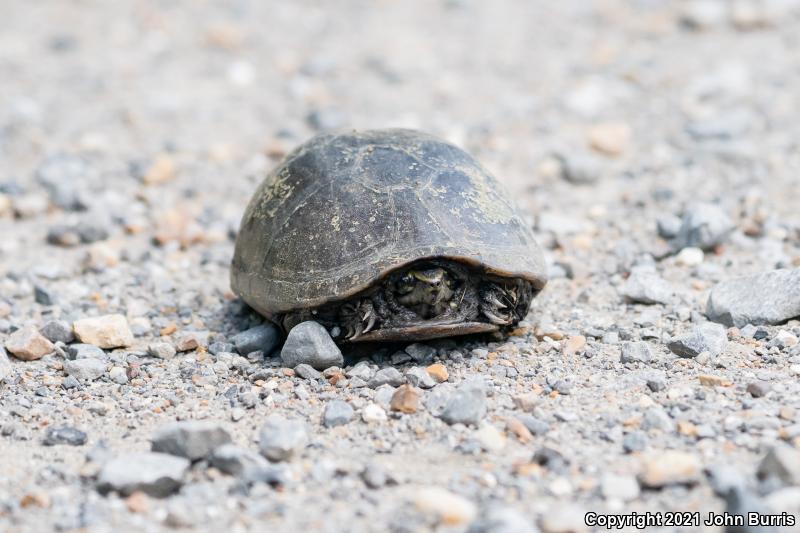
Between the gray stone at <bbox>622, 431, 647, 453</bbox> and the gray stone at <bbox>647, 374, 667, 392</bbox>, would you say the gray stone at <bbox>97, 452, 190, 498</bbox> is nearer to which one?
the gray stone at <bbox>622, 431, 647, 453</bbox>

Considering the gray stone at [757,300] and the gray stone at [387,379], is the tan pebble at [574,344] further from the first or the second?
the gray stone at [387,379]

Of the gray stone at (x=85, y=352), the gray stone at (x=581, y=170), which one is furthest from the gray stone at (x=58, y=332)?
the gray stone at (x=581, y=170)

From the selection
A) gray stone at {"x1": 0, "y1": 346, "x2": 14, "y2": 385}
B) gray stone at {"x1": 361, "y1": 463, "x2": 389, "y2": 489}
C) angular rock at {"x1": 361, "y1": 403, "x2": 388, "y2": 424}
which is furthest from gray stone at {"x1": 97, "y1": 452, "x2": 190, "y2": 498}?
gray stone at {"x1": 0, "y1": 346, "x2": 14, "y2": 385}

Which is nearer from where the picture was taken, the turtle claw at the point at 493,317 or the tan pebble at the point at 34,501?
the tan pebble at the point at 34,501

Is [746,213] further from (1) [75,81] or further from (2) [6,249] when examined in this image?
(1) [75,81]

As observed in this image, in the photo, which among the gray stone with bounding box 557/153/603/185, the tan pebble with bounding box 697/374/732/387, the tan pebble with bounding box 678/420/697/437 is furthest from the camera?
the gray stone with bounding box 557/153/603/185

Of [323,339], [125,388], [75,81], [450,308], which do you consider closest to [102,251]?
[125,388]
